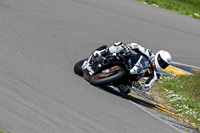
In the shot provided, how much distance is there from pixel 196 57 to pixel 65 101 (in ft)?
25.3

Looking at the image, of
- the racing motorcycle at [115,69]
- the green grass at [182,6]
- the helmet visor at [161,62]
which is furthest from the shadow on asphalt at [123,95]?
the green grass at [182,6]

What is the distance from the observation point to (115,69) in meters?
8.43

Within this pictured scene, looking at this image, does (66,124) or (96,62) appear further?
(96,62)

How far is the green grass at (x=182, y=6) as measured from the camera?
688 inches

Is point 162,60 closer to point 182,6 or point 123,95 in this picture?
point 123,95

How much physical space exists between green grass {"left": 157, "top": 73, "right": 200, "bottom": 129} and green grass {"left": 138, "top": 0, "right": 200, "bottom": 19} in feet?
21.1

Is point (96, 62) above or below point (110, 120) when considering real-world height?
above

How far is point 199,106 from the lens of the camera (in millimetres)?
9898

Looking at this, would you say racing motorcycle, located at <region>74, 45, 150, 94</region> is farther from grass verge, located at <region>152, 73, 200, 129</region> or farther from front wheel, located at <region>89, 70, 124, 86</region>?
grass verge, located at <region>152, 73, 200, 129</region>

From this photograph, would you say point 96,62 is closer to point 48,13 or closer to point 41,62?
point 41,62

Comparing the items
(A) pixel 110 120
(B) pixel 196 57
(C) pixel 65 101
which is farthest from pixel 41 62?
(B) pixel 196 57

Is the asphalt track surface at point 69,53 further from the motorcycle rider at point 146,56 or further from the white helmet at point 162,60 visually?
the white helmet at point 162,60

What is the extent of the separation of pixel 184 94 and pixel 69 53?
11.2 ft

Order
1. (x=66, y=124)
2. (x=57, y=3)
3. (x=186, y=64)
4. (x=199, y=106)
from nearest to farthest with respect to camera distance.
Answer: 1. (x=66, y=124)
2. (x=199, y=106)
3. (x=186, y=64)
4. (x=57, y=3)
